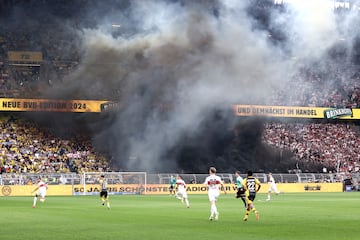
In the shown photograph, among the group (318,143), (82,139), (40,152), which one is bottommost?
(40,152)

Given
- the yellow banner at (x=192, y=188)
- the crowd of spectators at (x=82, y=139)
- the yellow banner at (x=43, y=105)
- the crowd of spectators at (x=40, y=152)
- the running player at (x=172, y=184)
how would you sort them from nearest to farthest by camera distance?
the running player at (x=172, y=184) → the yellow banner at (x=192, y=188) → the crowd of spectators at (x=40, y=152) → the crowd of spectators at (x=82, y=139) → the yellow banner at (x=43, y=105)

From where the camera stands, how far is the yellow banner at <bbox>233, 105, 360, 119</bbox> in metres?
76.1

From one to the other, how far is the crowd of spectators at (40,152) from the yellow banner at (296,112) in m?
17.5

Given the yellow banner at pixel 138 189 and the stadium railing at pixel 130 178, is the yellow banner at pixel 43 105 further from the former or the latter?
the yellow banner at pixel 138 189

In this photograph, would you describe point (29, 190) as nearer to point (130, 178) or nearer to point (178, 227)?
point (130, 178)

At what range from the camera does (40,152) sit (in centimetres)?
6681

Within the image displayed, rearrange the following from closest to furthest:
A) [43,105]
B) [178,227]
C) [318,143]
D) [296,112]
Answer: [178,227], [43,105], [318,143], [296,112]

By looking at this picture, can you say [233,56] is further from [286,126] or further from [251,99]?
[286,126]

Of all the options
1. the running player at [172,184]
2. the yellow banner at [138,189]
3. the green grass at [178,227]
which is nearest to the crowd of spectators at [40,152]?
the yellow banner at [138,189]

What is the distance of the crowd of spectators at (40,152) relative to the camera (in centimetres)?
6438

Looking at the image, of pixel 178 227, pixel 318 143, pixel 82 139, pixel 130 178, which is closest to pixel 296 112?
pixel 318 143

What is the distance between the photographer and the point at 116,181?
2482 inches

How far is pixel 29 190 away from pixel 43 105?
11.1 metres

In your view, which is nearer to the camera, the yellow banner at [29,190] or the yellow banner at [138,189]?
the yellow banner at [29,190]
